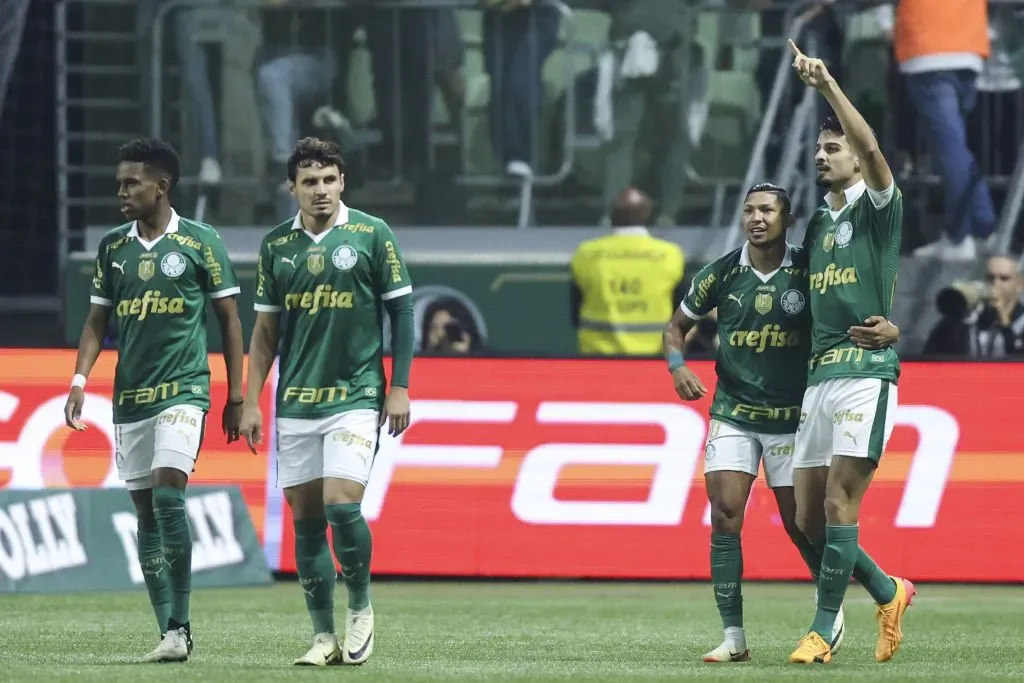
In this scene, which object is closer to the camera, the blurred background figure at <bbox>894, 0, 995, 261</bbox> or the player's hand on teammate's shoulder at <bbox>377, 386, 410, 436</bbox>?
the player's hand on teammate's shoulder at <bbox>377, 386, 410, 436</bbox>

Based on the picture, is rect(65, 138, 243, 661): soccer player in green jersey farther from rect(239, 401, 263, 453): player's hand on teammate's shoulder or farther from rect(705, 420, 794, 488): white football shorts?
rect(705, 420, 794, 488): white football shorts

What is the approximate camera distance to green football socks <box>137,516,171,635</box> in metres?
8.52

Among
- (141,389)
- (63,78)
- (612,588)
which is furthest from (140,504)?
(63,78)

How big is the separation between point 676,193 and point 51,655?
714 cm

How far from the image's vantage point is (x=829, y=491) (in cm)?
830

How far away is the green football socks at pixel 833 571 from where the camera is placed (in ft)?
27.1

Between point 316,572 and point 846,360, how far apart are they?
2235 millimetres

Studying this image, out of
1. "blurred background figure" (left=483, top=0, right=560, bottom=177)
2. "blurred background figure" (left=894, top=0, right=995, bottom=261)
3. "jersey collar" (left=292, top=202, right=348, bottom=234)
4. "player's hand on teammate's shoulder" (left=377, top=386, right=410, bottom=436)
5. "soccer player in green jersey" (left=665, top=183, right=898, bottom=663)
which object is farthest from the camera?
"blurred background figure" (left=483, top=0, right=560, bottom=177)

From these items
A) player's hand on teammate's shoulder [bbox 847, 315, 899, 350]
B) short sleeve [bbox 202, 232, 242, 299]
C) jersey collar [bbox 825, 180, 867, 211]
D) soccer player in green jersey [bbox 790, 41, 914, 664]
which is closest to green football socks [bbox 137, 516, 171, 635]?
short sleeve [bbox 202, 232, 242, 299]

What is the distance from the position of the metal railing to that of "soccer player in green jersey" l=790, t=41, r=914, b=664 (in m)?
6.18

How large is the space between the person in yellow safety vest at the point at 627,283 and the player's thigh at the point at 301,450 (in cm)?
557

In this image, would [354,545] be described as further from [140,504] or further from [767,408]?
[767,408]

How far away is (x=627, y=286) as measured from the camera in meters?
13.6

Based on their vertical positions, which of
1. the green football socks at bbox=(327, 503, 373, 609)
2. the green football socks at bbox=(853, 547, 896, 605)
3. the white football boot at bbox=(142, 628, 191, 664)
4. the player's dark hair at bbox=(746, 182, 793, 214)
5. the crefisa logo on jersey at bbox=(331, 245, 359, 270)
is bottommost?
the white football boot at bbox=(142, 628, 191, 664)
